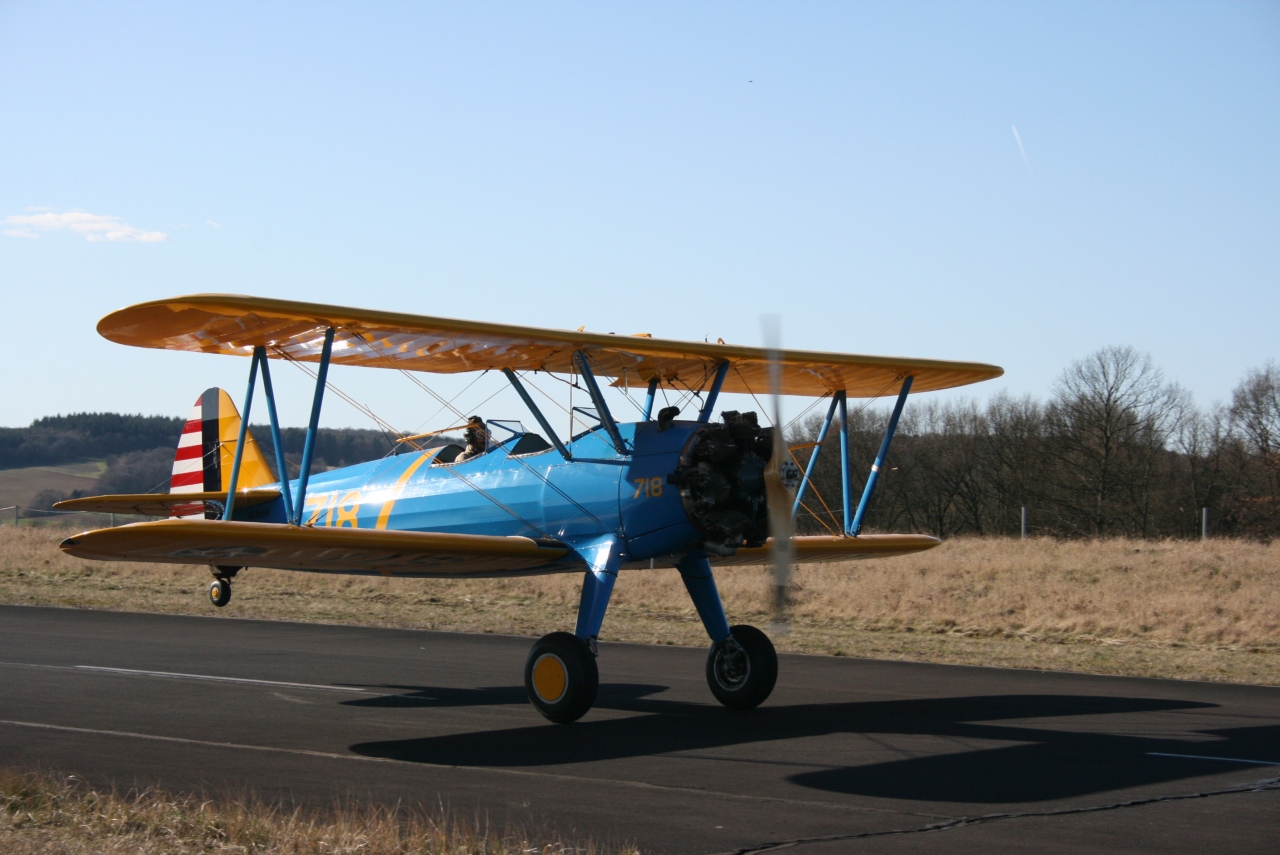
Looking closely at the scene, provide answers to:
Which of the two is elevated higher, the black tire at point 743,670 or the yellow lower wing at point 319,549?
the yellow lower wing at point 319,549

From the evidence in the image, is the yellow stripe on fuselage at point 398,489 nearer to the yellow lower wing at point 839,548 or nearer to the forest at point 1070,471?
the yellow lower wing at point 839,548

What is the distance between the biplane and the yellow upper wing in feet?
0.08

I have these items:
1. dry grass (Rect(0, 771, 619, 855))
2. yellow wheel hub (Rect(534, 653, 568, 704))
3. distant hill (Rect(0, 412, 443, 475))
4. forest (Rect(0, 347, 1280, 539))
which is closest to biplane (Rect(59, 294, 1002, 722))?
yellow wheel hub (Rect(534, 653, 568, 704))

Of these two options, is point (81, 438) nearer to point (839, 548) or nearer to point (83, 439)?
point (83, 439)

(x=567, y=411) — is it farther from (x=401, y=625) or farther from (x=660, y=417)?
(x=401, y=625)

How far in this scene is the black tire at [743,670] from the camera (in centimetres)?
1123

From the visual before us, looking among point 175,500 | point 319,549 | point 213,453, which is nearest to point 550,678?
point 319,549

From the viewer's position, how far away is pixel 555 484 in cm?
1146

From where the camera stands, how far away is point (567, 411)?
449 inches

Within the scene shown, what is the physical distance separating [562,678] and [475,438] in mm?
3445

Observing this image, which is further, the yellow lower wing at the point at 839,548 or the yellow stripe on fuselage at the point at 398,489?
the yellow stripe on fuselage at the point at 398,489

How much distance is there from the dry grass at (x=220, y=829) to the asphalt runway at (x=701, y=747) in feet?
1.79

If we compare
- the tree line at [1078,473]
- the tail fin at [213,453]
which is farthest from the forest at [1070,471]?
the tail fin at [213,453]

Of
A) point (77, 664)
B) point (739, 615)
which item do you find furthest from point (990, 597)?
point (77, 664)
